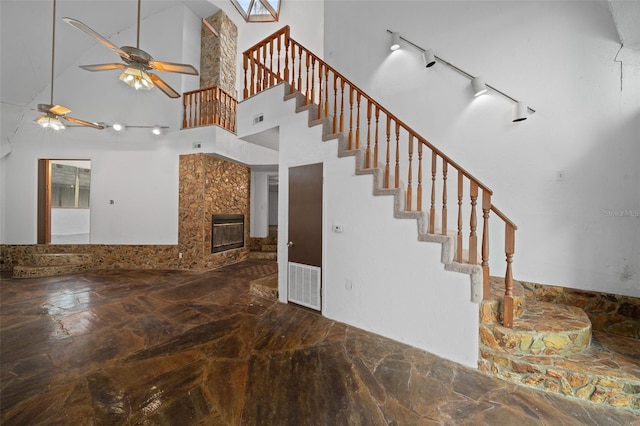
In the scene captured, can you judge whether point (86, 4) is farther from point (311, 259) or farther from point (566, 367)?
point (566, 367)

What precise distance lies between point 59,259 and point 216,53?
632 centimetres

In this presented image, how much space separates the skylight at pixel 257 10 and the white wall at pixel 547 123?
4.48 m

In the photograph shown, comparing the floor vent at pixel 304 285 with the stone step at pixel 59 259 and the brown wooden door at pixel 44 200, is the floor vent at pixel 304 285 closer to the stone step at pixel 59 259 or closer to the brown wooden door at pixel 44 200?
the stone step at pixel 59 259

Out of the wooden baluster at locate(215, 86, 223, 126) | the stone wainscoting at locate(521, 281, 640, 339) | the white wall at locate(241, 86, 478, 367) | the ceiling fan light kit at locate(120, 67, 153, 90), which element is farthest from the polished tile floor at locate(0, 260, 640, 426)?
the wooden baluster at locate(215, 86, 223, 126)

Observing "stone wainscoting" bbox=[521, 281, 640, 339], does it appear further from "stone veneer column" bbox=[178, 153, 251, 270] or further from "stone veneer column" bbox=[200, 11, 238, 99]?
"stone veneer column" bbox=[200, 11, 238, 99]

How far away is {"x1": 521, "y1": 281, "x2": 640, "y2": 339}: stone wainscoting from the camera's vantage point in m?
2.44

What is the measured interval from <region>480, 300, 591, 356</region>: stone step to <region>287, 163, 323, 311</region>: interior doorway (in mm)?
1874

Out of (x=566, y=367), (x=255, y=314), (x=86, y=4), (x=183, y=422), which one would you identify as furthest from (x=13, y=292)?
(x=566, y=367)

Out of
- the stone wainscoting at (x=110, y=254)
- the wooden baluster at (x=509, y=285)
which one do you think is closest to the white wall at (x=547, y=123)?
the wooden baluster at (x=509, y=285)

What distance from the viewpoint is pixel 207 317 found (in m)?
3.12

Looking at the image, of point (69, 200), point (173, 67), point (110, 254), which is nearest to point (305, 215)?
point (173, 67)

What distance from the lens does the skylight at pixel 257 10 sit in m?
6.42

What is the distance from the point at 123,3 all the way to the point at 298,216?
22.7 ft

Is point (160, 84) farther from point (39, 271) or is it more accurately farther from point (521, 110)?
point (39, 271)
